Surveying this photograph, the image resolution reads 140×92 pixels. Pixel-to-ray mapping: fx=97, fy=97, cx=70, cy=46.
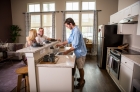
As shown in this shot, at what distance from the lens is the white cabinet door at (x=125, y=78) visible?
6.23 feet

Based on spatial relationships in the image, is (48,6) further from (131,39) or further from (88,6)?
(131,39)

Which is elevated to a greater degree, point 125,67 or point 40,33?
point 40,33

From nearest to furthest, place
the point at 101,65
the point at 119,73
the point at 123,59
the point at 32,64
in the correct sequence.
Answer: the point at 32,64 → the point at 123,59 → the point at 119,73 → the point at 101,65

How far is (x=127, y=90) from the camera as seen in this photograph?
6.45 feet

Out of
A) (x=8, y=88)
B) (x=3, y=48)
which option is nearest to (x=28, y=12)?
(x=3, y=48)

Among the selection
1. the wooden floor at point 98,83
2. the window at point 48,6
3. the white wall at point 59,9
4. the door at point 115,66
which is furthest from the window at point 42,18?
the door at point 115,66

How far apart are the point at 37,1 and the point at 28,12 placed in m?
0.86

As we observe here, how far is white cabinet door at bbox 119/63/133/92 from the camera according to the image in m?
1.90

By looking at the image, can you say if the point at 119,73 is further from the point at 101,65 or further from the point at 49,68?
the point at 49,68

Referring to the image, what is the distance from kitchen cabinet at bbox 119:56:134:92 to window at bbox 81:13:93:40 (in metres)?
3.75

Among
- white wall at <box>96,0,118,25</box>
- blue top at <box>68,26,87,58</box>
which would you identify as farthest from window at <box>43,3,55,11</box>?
blue top at <box>68,26,87,58</box>

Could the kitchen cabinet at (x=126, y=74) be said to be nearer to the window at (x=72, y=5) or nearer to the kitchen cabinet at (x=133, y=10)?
the kitchen cabinet at (x=133, y=10)

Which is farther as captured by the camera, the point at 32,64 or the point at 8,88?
the point at 8,88

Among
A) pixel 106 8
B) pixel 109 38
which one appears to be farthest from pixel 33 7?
pixel 109 38
